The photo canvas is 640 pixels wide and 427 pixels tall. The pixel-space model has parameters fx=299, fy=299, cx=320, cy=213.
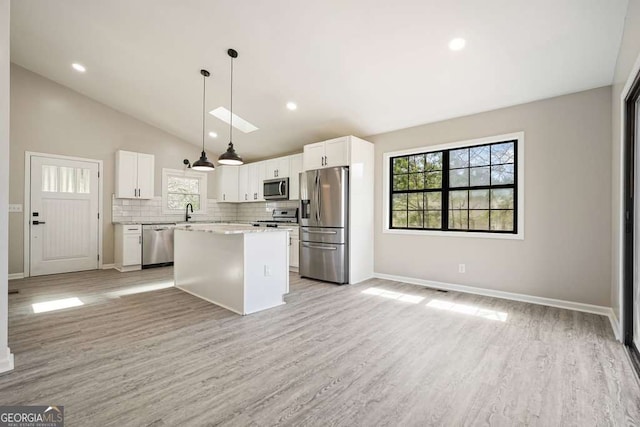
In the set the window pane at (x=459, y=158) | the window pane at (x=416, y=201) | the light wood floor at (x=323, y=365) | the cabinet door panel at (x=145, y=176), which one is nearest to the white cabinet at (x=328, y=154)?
the window pane at (x=416, y=201)

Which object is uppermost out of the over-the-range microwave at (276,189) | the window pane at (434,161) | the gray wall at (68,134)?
the gray wall at (68,134)

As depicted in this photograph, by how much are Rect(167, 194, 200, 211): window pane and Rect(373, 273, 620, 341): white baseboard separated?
4939 millimetres

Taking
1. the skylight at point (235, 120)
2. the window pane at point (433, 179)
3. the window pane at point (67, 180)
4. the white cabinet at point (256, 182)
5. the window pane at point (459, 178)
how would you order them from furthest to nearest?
the white cabinet at point (256, 182), the skylight at point (235, 120), the window pane at point (67, 180), the window pane at point (433, 179), the window pane at point (459, 178)

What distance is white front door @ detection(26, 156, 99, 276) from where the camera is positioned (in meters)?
5.24

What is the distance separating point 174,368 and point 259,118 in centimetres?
433

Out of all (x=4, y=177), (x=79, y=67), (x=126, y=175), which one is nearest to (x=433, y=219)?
(x=4, y=177)

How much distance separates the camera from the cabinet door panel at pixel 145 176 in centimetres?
620

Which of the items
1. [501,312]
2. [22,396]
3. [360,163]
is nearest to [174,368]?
[22,396]

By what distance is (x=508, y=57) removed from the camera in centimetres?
308

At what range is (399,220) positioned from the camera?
16.4 ft

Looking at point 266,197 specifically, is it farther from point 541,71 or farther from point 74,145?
point 541,71

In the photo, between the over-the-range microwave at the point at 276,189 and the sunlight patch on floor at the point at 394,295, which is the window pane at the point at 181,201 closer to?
the over-the-range microwave at the point at 276,189

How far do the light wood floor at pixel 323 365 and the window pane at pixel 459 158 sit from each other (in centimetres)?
194

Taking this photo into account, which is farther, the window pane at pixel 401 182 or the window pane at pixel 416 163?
the window pane at pixel 401 182
